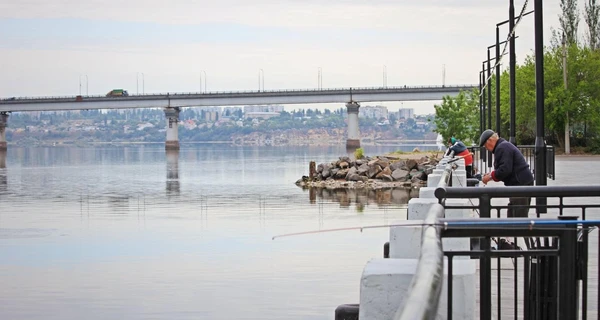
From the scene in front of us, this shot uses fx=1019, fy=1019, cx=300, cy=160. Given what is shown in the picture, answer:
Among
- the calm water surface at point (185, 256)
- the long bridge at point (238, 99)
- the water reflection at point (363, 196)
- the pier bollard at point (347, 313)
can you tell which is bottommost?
the water reflection at point (363, 196)

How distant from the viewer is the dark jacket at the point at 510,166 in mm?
14758

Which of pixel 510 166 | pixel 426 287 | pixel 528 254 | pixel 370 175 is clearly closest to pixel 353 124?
pixel 370 175

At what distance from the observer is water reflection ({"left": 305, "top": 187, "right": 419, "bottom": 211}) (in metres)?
51.0

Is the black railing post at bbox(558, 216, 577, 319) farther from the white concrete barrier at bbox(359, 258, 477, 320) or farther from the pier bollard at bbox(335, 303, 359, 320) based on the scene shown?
the pier bollard at bbox(335, 303, 359, 320)

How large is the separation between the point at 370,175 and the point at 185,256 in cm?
4089

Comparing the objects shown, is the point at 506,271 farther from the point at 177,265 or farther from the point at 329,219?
the point at 329,219

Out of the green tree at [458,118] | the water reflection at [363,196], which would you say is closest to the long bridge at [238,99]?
the green tree at [458,118]

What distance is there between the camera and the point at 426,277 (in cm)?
320

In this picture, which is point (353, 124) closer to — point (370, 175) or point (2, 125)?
point (2, 125)

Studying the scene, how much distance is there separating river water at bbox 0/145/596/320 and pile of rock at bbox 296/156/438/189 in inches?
325

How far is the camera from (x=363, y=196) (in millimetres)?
56031

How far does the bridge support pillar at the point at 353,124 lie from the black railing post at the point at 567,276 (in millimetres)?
146745

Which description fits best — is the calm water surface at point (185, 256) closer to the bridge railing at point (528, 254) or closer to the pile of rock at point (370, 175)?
the pile of rock at point (370, 175)

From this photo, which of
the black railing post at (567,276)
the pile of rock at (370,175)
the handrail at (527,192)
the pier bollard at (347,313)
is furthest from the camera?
the pile of rock at (370,175)
